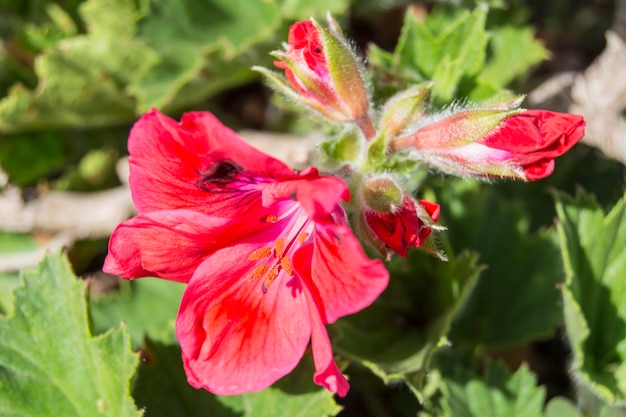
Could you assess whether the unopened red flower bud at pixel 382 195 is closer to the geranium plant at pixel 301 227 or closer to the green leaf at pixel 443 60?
the geranium plant at pixel 301 227

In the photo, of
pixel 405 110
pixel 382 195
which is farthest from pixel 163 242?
pixel 405 110

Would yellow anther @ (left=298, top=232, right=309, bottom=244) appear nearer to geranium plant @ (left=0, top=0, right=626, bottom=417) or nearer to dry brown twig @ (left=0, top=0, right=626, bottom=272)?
geranium plant @ (left=0, top=0, right=626, bottom=417)

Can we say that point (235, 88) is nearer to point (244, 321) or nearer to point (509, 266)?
point (509, 266)

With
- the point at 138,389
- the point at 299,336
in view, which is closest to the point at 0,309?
the point at 138,389

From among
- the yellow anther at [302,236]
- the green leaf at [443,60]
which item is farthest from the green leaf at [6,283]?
the green leaf at [443,60]

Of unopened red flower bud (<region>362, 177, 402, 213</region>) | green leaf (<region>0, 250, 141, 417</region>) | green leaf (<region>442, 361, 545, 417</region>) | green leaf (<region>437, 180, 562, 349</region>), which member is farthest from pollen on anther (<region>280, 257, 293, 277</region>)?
green leaf (<region>437, 180, 562, 349</region>)
